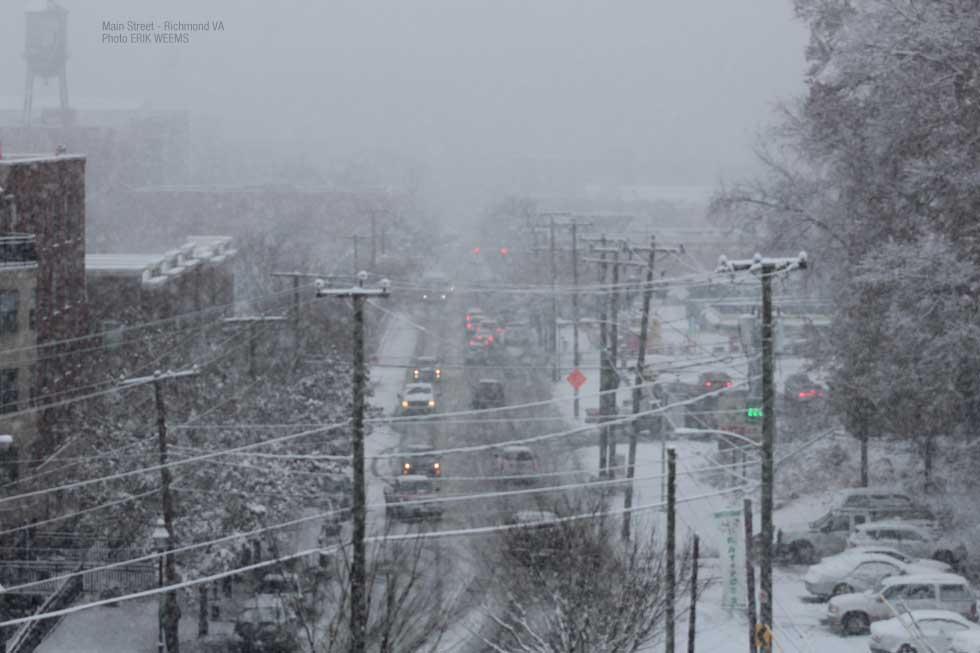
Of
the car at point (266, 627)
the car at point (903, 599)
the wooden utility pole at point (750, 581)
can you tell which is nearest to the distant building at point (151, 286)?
the car at point (266, 627)

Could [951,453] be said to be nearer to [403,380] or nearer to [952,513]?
[952,513]

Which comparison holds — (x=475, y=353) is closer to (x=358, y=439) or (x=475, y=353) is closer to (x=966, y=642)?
(x=966, y=642)

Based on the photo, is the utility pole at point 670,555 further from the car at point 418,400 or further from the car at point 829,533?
the car at point 418,400

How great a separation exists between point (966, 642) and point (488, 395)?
1971cm

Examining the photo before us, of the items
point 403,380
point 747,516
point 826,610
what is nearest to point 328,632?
point 747,516

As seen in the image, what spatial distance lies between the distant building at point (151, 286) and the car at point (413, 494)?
29.1 ft

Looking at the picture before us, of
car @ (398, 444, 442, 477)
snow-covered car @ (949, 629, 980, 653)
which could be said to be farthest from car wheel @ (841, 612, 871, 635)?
car @ (398, 444, 442, 477)

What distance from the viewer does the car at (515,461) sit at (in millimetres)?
25734

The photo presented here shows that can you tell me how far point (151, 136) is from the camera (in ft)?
285

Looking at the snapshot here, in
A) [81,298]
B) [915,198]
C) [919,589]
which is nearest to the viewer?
[919,589]

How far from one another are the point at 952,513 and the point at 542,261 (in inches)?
1282

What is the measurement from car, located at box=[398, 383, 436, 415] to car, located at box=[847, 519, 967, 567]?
12737 millimetres

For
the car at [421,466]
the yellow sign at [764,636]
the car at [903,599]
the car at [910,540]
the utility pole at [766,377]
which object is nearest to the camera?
the utility pole at [766,377]

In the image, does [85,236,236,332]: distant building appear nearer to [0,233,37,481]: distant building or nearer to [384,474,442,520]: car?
[0,233,37,481]: distant building
